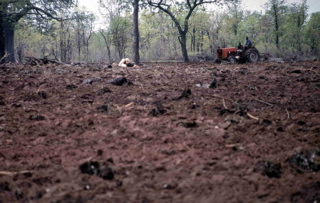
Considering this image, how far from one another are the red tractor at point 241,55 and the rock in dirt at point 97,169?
11.9 metres

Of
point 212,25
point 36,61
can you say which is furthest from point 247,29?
point 36,61

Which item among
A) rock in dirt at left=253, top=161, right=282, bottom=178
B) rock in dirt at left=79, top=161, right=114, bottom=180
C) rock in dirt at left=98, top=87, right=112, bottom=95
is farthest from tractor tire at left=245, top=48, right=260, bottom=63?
rock in dirt at left=79, top=161, right=114, bottom=180

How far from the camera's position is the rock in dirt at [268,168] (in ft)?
6.15

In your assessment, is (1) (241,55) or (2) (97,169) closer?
(2) (97,169)

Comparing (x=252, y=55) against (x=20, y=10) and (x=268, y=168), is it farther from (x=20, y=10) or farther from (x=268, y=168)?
(x=20, y=10)

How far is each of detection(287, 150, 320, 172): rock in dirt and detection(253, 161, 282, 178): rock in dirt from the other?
177mm

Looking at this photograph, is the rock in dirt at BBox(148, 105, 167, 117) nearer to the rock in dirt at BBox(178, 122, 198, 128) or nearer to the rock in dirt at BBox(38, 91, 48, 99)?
the rock in dirt at BBox(178, 122, 198, 128)

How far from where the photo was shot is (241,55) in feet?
41.8

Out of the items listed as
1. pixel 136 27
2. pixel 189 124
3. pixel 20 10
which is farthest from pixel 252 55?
pixel 20 10

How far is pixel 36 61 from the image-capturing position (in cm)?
975

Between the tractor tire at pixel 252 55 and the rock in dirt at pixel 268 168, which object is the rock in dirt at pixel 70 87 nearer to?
the rock in dirt at pixel 268 168

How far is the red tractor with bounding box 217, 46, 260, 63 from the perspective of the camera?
1266cm

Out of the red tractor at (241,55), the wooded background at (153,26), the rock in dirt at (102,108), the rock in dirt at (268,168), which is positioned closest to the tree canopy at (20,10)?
the wooded background at (153,26)

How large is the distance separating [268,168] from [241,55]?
1174cm
